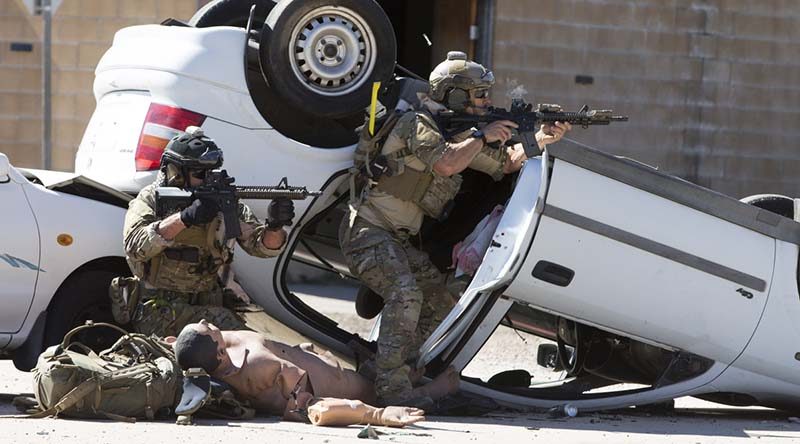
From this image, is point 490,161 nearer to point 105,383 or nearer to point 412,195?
point 412,195

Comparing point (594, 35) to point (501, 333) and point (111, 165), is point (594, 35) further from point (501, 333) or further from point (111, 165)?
Result: point (111, 165)

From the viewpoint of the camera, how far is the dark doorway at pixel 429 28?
14.2 metres

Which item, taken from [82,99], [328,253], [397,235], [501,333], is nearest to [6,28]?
[82,99]

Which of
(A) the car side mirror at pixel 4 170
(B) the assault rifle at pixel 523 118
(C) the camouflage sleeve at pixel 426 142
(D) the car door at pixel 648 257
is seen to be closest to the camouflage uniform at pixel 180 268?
(A) the car side mirror at pixel 4 170

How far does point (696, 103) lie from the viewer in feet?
46.8

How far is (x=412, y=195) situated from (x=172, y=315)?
4.13 feet

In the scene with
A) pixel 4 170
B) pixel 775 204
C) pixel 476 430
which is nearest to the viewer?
pixel 476 430

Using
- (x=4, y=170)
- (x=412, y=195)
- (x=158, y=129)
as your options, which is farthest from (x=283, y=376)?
(x=4, y=170)

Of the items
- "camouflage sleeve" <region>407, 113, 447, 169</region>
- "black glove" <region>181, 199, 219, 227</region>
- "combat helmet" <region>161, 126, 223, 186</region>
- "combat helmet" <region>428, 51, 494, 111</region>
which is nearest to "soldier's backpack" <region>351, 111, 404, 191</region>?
"camouflage sleeve" <region>407, 113, 447, 169</region>

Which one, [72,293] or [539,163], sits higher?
[539,163]

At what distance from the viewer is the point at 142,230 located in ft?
22.9

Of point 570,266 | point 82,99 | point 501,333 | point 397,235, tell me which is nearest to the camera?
point 570,266

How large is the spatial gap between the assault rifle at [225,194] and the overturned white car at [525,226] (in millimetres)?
→ 362

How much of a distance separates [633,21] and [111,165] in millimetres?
7521
